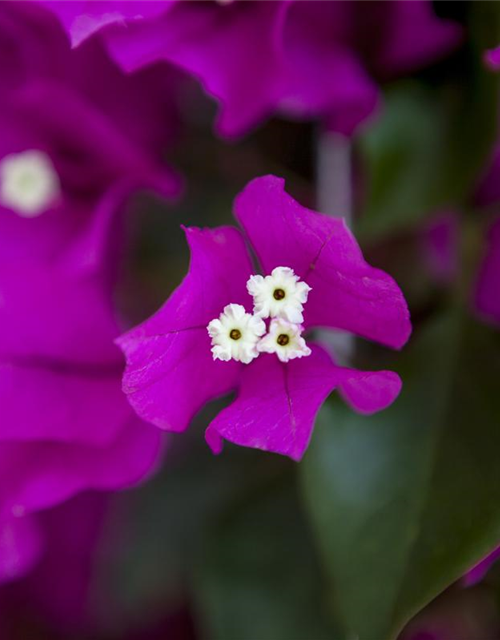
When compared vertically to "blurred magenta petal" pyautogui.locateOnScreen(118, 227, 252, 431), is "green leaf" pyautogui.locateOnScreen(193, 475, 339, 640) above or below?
below

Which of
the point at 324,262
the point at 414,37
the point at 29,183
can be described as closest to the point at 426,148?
the point at 414,37

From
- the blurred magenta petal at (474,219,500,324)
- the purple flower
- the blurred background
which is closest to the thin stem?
the blurred background

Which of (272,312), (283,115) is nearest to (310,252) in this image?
(272,312)

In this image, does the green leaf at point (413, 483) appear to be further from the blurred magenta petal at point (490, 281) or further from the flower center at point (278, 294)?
the flower center at point (278, 294)

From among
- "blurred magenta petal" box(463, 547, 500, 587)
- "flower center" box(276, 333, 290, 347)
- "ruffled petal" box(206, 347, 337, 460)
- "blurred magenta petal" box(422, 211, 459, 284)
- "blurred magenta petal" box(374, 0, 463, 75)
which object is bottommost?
"blurred magenta petal" box(463, 547, 500, 587)

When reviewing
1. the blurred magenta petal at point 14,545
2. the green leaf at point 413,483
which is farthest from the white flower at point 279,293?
the blurred magenta petal at point 14,545

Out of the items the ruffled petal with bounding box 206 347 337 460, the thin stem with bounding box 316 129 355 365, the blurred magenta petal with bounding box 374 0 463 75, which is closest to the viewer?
the ruffled petal with bounding box 206 347 337 460

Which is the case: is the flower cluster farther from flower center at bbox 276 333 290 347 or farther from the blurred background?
the blurred background

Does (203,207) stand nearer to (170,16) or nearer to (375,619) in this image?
(170,16)

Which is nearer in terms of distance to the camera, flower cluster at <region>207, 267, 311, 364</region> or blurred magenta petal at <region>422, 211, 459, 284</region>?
flower cluster at <region>207, 267, 311, 364</region>
